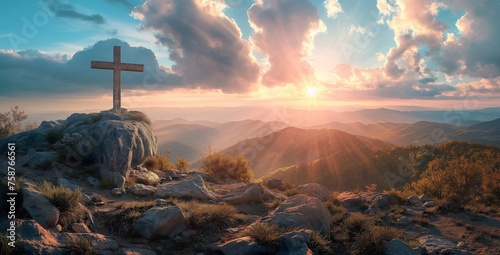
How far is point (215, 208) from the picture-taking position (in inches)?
386

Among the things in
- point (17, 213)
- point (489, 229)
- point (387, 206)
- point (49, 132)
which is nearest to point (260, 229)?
point (17, 213)

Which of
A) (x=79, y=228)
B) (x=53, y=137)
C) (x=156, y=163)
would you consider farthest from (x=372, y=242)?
(x=53, y=137)

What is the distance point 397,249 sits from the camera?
7621 mm

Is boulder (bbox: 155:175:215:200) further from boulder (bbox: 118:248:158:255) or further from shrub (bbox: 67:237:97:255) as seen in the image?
shrub (bbox: 67:237:97:255)

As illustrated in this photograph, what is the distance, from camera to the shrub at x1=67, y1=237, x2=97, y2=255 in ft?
20.3

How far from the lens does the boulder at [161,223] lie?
8.11 m

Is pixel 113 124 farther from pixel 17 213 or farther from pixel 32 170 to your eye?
pixel 17 213

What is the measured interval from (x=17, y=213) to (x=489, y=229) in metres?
16.0

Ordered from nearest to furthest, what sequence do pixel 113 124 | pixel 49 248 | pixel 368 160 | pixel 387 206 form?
pixel 49 248
pixel 113 124
pixel 387 206
pixel 368 160

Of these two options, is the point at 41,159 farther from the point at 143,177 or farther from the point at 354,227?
the point at 354,227

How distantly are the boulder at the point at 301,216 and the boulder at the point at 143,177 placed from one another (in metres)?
7.48

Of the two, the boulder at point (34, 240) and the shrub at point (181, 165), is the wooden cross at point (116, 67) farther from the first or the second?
the boulder at point (34, 240)

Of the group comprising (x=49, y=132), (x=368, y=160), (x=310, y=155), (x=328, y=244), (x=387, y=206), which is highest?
(x=49, y=132)

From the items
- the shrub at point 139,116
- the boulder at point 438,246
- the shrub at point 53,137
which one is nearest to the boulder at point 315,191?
the boulder at point 438,246
